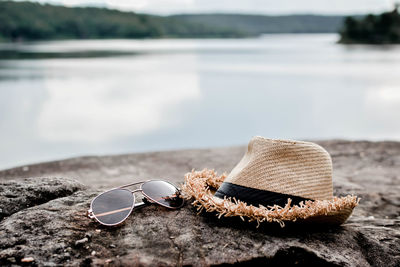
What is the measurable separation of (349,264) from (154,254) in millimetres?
1010

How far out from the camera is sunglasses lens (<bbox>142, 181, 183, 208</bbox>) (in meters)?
2.16

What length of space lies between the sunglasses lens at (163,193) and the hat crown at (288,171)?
0.33 m

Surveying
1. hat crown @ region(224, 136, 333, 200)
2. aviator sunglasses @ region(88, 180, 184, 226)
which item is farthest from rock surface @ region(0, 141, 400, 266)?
hat crown @ region(224, 136, 333, 200)

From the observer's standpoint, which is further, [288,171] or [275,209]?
[288,171]

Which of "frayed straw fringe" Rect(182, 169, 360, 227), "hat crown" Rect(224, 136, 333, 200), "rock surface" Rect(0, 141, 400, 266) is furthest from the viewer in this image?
"hat crown" Rect(224, 136, 333, 200)

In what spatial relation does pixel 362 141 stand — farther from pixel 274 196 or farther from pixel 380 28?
pixel 380 28

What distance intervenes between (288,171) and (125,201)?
3.07 feet

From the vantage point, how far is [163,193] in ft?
7.23

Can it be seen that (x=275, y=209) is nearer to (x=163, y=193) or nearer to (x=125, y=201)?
(x=163, y=193)

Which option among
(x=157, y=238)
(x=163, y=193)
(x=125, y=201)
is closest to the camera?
(x=157, y=238)

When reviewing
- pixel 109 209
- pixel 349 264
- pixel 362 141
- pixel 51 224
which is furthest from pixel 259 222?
pixel 362 141

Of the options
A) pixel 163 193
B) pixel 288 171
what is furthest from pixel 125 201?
pixel 288 171

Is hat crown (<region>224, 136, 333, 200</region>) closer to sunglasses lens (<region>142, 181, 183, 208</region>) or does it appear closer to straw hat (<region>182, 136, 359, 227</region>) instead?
straw hat (<region>182, 136, 359, 227</region>)

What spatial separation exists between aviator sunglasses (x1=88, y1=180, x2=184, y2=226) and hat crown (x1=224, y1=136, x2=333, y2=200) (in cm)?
36
